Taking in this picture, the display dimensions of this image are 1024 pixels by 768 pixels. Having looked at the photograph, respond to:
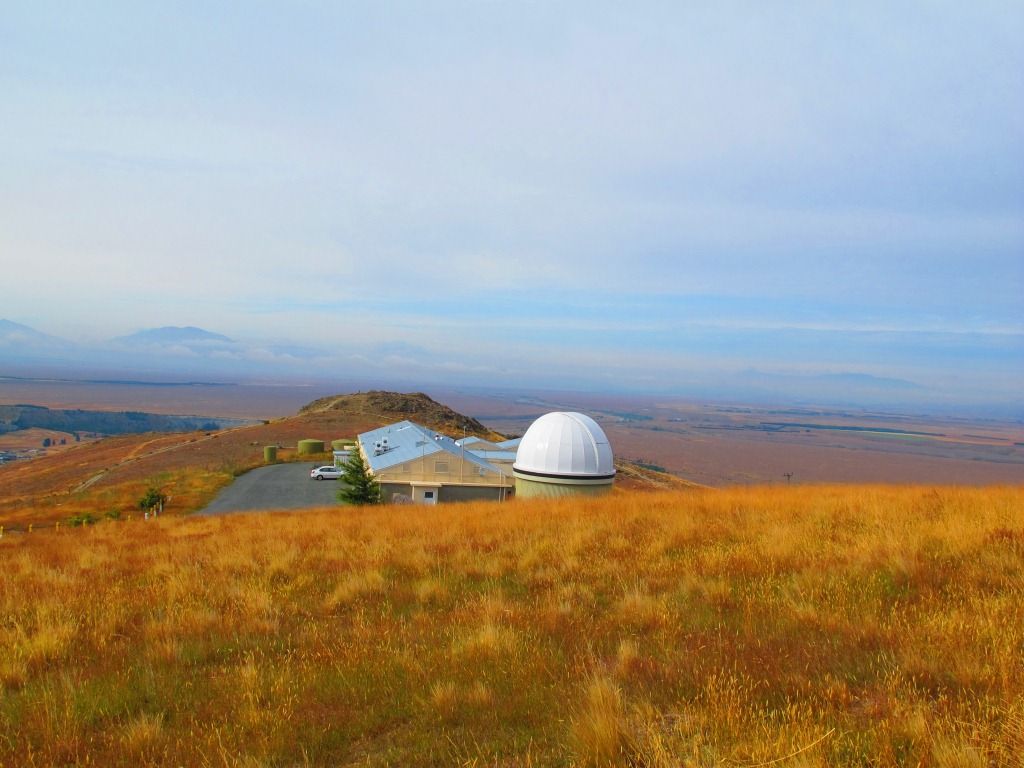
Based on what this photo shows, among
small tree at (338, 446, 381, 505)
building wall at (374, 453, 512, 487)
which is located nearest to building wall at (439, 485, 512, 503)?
building wall at (374, 453, 512, 487)

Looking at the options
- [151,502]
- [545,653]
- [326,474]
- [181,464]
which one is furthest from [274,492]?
[545,653]

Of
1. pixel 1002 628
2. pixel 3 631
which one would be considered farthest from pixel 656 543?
pixel 3 631

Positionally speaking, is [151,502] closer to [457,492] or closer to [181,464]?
[457,492]

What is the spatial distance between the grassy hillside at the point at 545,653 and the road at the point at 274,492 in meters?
19.4

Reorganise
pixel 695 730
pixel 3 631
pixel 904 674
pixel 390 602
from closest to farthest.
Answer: pixel 695 730, pixel 904 674, pixel 3 631, pixel 390 602

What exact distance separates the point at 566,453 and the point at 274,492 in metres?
17.4

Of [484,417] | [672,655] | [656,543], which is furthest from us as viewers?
[484,417]

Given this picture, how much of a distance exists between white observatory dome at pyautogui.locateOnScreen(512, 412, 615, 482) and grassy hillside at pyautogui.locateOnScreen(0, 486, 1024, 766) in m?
13.3

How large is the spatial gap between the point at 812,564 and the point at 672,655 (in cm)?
349

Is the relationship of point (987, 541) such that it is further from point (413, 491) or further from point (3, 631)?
point (413, 491)

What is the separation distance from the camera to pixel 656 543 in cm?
888

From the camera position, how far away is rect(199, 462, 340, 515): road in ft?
92.0

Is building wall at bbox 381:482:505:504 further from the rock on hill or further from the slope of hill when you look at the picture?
the rock on hill

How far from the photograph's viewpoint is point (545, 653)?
4723 millimetres
